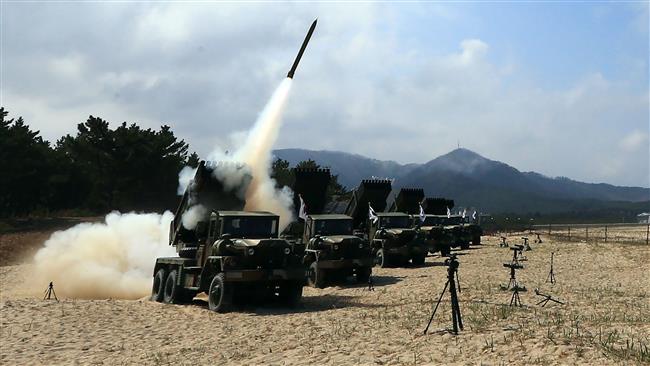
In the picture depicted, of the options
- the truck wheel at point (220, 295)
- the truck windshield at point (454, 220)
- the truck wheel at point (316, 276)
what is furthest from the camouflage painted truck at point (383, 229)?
the truck windshield at point (454, 220)

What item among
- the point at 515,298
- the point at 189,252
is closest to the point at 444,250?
the point at 189,252

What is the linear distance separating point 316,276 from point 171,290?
503cm

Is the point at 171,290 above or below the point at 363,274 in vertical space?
below

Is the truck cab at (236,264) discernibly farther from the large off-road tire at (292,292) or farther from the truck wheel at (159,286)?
the truck wheel at (159,286)

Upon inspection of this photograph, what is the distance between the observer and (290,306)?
651 inches

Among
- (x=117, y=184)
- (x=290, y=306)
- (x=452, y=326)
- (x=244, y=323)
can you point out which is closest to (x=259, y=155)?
(x=290, y=306)

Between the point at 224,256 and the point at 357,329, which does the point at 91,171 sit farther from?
the point at 357,329

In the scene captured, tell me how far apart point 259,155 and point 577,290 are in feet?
34.7

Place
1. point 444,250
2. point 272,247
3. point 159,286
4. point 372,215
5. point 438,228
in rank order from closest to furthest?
point 272,247 → point 159,286 → point 372,215 → point 438,228 → point 444,250

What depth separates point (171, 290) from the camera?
18.5 meters

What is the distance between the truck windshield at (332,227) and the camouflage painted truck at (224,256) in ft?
14.0

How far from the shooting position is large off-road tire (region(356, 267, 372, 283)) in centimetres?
2175

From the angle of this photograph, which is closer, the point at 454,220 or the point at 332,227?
the point at 332,227

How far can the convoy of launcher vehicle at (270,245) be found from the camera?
52.4 feet
